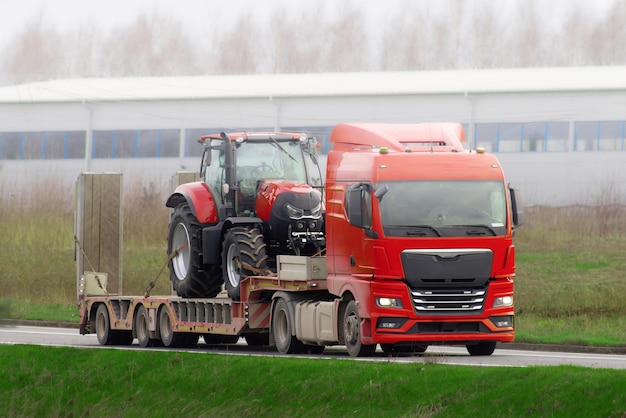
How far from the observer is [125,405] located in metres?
17.5

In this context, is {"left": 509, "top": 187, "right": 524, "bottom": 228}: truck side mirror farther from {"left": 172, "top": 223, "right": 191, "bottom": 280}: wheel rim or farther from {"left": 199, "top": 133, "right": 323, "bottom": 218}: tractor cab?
{"left": 172, "top": 223, "right": 191, "bottom": 280}: wheel rim

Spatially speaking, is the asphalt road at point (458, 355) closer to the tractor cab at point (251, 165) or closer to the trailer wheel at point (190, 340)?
the trailer wheel at point (190, 340)

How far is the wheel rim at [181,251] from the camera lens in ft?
75.0

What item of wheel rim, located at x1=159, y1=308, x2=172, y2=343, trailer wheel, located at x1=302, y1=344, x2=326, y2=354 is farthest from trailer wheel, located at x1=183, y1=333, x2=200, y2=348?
trailer wheel, located at x1=302, y1=344, x2=326, y2=354

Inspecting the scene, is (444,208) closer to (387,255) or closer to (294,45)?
(387,255)

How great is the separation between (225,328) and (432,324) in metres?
4.25

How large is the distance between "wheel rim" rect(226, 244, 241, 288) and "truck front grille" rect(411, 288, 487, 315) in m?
3.94

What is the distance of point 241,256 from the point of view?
2127cm

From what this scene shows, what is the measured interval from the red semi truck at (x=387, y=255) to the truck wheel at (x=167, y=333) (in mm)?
1316

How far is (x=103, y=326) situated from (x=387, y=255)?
8.03m

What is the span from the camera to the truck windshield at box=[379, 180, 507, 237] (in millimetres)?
18453

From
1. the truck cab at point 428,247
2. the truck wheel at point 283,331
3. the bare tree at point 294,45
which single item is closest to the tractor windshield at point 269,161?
the truck wheel at point 283,331

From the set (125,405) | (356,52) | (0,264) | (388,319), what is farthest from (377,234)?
(356,52)

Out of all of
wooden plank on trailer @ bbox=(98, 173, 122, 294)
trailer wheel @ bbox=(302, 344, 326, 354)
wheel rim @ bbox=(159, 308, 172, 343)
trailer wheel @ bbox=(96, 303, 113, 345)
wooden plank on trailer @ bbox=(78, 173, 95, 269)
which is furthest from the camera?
wooden plank on trailer @ bbox=(98, 173, 122, 294)
